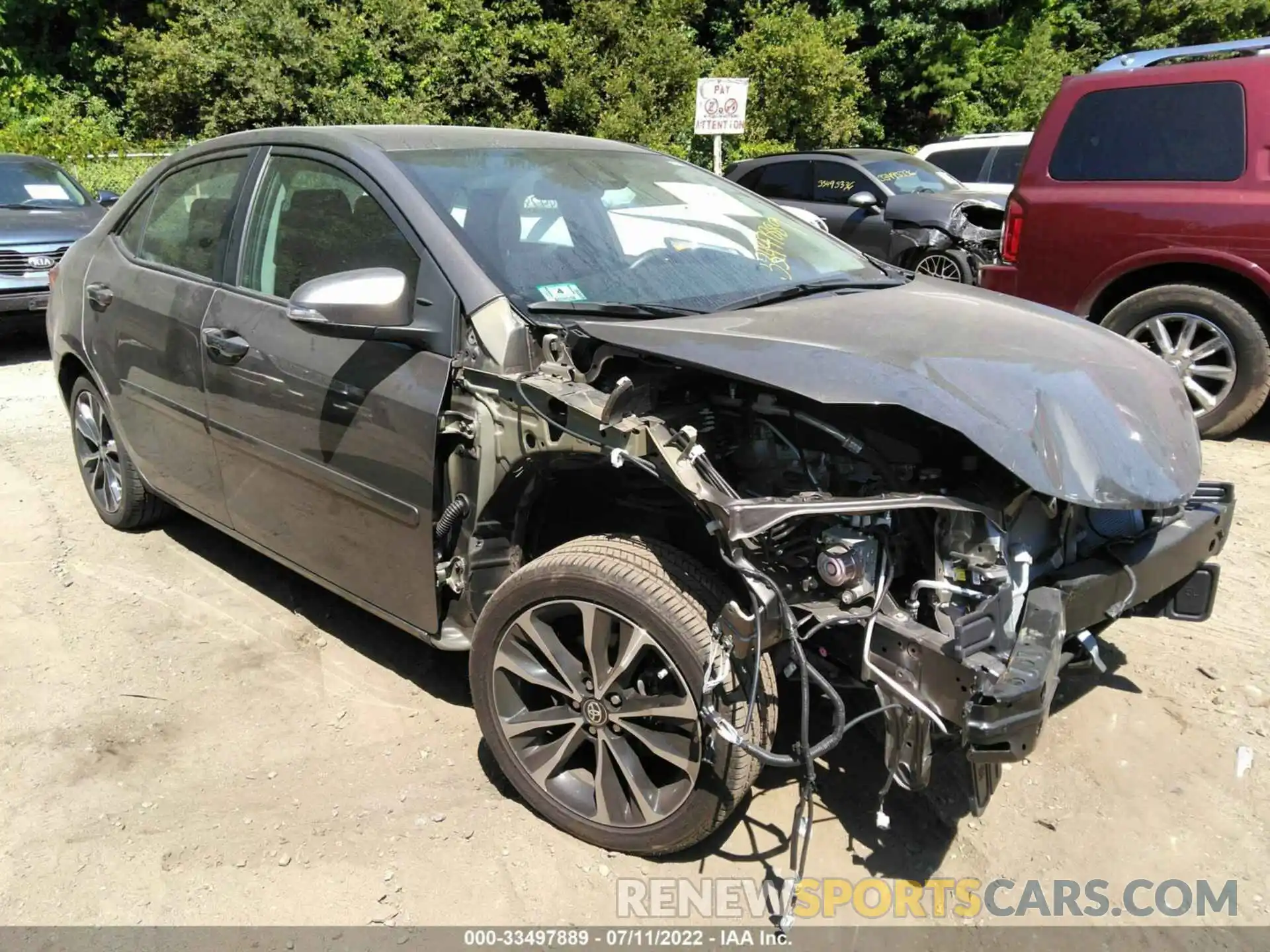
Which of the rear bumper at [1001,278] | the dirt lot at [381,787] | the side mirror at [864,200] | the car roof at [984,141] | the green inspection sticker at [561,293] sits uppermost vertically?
the car roof at [984,141]

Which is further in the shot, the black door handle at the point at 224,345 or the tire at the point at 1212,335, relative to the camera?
the tire at the point at 1212,335

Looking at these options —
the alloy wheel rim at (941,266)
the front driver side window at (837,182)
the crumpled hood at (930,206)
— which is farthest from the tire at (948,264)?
the front driver side window at (837,182)

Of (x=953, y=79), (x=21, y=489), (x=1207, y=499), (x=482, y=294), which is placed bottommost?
(x=21, y=489)

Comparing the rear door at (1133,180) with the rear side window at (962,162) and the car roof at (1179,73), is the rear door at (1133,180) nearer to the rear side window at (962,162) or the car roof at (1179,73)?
the car roof at (1179,73)

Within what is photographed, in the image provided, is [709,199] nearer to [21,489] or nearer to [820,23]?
[21,489]

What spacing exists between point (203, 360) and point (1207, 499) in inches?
128

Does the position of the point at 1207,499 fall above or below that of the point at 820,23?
below

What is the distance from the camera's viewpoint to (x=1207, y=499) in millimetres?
2855

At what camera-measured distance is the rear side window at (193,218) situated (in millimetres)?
3557

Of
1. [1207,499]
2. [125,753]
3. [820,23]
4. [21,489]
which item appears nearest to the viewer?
[1207,499]

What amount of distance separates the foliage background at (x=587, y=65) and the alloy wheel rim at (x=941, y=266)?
30.9 feet

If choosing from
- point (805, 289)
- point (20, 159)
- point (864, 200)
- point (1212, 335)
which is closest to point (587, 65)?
point (20, 159)

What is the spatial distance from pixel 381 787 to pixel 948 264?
761 centimetres

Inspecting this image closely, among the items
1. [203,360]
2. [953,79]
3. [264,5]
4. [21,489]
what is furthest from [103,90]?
[203,360]
